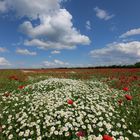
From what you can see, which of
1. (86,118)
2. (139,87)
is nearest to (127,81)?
(139,87)

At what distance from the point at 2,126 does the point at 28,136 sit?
98 centimetres

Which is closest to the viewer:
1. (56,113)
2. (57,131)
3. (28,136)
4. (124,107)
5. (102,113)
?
(57,131)

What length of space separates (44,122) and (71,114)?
0.77m

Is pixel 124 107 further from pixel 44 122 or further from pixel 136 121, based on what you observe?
pixel 44 122

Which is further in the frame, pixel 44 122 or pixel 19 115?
pixel 19 115

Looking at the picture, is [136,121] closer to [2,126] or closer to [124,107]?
[124,107]

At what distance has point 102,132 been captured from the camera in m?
5.91

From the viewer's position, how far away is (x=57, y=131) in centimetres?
565

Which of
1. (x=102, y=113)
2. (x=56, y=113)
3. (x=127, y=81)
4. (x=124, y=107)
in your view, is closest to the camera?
(x=56, y=113)

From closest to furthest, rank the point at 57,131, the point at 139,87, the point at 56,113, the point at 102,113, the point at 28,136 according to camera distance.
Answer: the point at 57,131
the point at 28,136
the point at 56,113
the point at 102,113
the point at 139,87

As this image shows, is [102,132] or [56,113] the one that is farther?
[56,113]

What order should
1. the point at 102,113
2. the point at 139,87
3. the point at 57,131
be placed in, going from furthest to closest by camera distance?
the point at 139,87 < the point at 102,113 < the point at 57,131

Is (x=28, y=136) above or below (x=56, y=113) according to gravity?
below

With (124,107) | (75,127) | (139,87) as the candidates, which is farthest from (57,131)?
(139,87)
